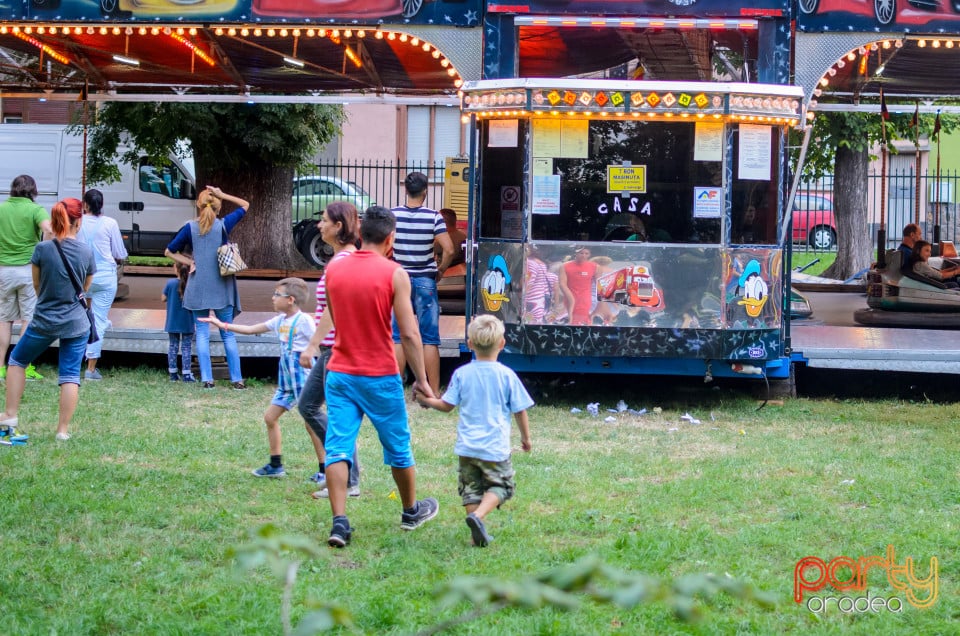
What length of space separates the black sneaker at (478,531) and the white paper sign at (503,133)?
4.78 m

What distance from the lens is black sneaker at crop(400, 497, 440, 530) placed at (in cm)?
609

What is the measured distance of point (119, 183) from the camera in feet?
72.1

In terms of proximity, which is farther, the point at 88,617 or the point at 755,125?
the point at 755,125

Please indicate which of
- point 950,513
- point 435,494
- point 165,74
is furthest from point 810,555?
point 165,74

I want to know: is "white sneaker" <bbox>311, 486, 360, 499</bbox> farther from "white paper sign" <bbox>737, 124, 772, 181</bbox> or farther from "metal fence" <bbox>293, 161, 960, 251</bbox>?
"metal fence" <bbox>293, 161, 960, 251</bbox>

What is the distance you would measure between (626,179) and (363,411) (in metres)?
4.60

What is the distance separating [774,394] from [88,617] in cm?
751

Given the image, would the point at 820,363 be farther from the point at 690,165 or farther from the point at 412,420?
the point at 412,420

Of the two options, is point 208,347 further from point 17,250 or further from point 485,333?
point 485,333

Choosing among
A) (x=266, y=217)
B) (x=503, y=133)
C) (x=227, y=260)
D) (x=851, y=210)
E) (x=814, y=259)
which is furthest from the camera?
(x=814, y=259)

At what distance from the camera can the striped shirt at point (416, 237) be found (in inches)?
387

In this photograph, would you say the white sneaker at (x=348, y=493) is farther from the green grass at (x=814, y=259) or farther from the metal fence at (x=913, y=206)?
the green grass at (x=814, y=259)

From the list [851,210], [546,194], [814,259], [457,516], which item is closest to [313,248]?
[851,210]

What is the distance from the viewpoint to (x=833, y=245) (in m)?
29.8
